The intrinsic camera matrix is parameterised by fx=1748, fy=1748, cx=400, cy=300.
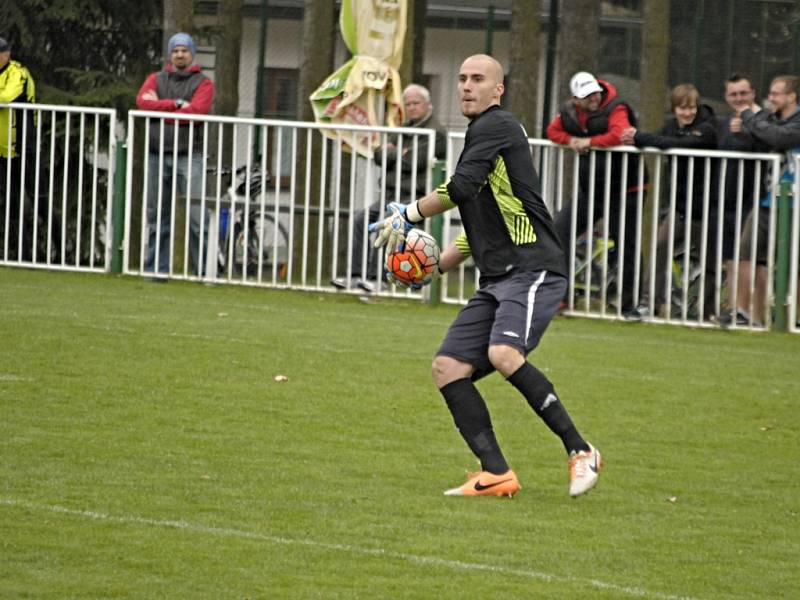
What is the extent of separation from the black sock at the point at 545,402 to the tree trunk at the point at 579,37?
11348 mm

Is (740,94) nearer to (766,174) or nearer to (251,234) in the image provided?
(766,174)

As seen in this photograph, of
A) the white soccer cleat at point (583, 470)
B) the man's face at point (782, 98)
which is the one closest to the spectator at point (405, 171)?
the man's face at point (782, 98)

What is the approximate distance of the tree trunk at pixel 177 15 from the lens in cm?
1777

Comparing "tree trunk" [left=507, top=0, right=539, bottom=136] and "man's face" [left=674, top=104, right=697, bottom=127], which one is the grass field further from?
"tree trunk" [left=507, top=0, right=539, bottom=136]

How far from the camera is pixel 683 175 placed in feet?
47.6

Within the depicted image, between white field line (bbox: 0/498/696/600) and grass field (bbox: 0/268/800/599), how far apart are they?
0.05 feet

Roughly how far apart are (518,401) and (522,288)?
3.02 metres

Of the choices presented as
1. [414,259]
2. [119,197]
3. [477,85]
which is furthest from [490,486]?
[119,197]

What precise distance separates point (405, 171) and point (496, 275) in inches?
297

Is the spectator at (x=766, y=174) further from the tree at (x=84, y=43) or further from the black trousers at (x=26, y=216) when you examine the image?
the tree at (x=84, y=43)

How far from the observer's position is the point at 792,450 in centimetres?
923

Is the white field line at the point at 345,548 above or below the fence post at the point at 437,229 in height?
below

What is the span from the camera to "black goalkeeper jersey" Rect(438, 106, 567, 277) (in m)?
7.57

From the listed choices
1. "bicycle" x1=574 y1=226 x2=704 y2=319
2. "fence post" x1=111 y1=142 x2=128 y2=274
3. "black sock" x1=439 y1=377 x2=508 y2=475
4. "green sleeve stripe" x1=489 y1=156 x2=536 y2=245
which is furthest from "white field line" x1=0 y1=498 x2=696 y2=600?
"fence post" x1=111 y1=142 x2=128 y2=274
